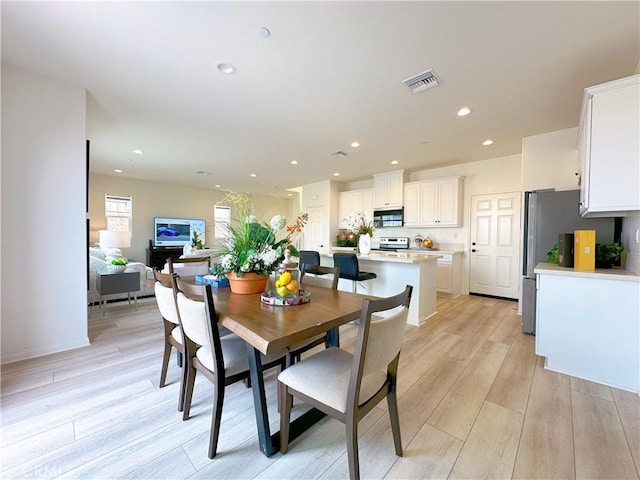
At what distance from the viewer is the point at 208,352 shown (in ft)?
4.86

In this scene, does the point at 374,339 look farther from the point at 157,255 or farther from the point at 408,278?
the point at 157,255

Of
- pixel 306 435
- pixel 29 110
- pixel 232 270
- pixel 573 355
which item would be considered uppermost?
pixel 29 110

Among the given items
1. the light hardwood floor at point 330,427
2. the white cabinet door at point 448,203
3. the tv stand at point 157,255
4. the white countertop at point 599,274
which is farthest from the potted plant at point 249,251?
the tv stand at point 157,255

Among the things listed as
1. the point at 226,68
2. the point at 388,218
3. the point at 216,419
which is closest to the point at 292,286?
the point at 216,419

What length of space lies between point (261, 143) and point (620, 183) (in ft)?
13.0

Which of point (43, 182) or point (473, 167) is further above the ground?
point (473, 167)

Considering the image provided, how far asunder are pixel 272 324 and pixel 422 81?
97.5 inches

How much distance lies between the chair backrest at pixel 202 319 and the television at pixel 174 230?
6550mm

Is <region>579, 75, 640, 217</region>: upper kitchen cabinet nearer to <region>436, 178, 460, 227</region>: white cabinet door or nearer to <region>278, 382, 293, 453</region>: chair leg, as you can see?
<region>278, 382, 293, 453</region>: chair leg

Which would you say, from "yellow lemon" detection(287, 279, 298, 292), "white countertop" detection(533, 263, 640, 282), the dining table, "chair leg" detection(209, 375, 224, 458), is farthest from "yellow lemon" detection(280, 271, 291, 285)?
"white countertop" detection(533, 263, 640, 282)

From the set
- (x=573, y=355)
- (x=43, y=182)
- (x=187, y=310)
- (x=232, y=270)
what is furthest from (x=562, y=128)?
(x=43, y=182)

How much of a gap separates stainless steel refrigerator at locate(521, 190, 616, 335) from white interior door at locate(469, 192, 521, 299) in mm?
1544

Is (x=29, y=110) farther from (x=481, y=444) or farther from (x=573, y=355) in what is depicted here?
(x=573, y=355)

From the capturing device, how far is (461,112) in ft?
9.73
